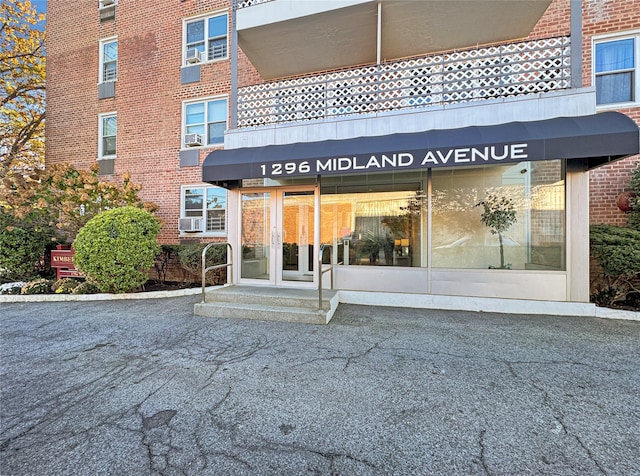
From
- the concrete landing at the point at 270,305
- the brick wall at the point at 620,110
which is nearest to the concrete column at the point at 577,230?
the brick wall at the point at 620,110

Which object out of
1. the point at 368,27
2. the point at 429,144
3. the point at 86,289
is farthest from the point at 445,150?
the point at 86,289

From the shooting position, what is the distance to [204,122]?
392 inches

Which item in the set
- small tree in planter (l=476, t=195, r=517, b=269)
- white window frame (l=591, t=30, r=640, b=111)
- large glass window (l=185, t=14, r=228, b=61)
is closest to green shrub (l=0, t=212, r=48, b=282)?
large glass window (l=185, t=14, r=228, b=61)

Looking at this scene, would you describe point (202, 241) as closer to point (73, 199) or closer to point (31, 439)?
point (73, 199)

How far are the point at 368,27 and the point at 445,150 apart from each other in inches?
166

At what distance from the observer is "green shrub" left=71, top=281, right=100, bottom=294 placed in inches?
285

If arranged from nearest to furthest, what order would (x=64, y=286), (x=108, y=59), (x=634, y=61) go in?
(x=634, y=61)
(x=64, y=286)
(x=108, y=59)

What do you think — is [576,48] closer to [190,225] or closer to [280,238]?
[280,238]

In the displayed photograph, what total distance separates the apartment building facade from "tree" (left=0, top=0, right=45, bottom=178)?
38.6 ft

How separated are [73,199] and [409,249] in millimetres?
9223

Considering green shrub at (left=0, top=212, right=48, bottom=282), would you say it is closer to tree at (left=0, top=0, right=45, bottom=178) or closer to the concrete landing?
tree at (left=0, top=0, right=45, bottom=178)

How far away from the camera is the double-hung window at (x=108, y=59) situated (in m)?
11.0

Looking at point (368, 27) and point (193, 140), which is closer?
point (368, 27)

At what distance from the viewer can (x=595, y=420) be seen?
241 centimetres
